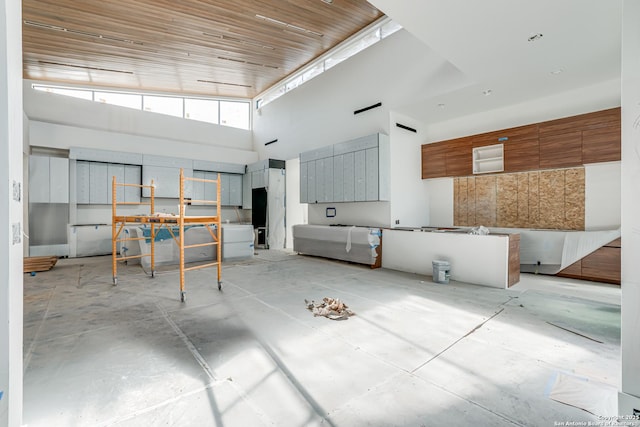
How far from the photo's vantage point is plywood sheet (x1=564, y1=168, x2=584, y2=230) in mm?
4602

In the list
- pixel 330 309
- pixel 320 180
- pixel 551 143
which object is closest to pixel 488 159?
pixel 551 143

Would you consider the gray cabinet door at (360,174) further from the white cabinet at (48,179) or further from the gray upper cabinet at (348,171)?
the white cabinet at (48,179)

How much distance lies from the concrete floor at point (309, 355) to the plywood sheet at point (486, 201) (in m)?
1.86

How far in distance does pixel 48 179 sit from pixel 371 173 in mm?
7509

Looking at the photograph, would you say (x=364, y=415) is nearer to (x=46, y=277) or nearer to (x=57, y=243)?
(x=46, y=277)

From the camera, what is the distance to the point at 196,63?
284 inches

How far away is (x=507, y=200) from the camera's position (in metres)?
5.39

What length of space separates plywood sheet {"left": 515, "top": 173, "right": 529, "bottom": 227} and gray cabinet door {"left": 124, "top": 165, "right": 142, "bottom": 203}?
29.9ft

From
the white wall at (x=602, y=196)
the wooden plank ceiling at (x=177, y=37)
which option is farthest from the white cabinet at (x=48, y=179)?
the white wall at (x=602, y=196)

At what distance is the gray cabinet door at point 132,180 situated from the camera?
25.7 ft

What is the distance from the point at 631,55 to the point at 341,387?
2375 millimetres

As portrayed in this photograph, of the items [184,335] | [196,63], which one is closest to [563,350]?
[184,335]

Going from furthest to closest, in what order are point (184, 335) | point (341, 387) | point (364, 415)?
point (184, 335)
point (341, 387)
point (364, 415)

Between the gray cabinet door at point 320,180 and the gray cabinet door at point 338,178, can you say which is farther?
the gray cabinet door at point 320,180
